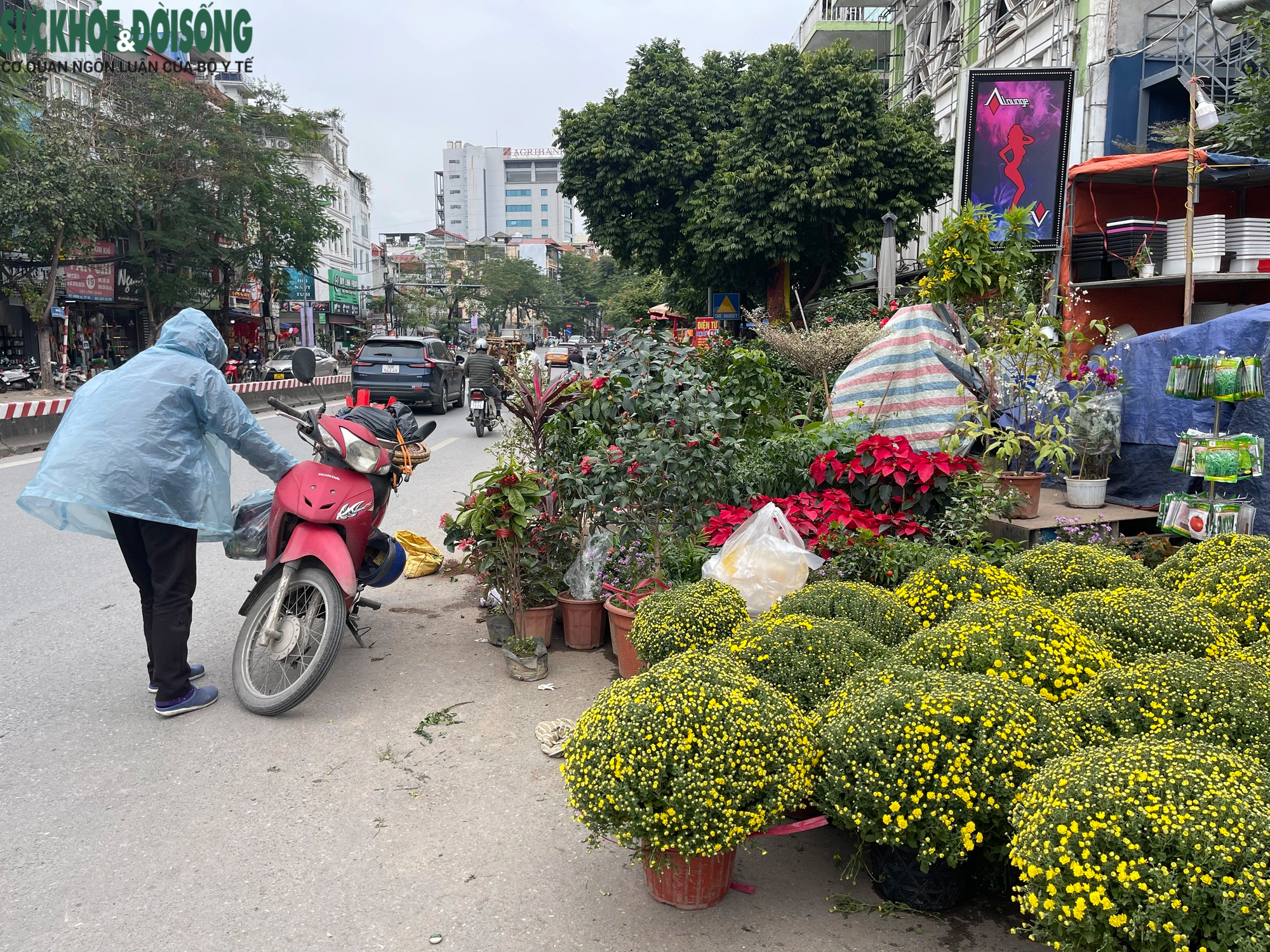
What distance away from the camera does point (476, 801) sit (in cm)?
349

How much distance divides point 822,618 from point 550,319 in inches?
4083

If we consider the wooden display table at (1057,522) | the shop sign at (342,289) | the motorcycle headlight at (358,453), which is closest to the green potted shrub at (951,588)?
the wooden display table at (1057,522)

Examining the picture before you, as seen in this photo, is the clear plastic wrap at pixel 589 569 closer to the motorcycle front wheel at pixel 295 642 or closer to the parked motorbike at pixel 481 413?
the motorcycle front wheel at pixel 295 642

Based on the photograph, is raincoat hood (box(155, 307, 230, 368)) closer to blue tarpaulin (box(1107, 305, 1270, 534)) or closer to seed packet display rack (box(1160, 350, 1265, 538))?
seed packet display rack (box(1160, 350, 1265, 538))

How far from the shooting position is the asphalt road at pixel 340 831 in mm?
2701

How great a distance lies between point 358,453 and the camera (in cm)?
448

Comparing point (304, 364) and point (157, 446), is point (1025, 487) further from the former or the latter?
point (157, 446)

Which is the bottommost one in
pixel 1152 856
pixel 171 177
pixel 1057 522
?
pixel 1152 856

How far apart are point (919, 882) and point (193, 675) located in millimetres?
3434

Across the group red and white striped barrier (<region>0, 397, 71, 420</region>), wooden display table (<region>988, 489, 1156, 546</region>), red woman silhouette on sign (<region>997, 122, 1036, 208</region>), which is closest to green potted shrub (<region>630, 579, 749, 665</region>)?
wooden display table (<region>988, 489, 1156, 546</region>)

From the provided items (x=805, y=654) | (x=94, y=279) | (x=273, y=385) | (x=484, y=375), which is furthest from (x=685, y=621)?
(x=94, y=279)

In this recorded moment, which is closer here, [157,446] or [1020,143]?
[157,446]

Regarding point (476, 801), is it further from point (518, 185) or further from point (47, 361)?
point (518, 185)

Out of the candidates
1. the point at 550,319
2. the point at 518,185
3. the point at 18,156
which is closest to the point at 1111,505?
the point at 18,156
